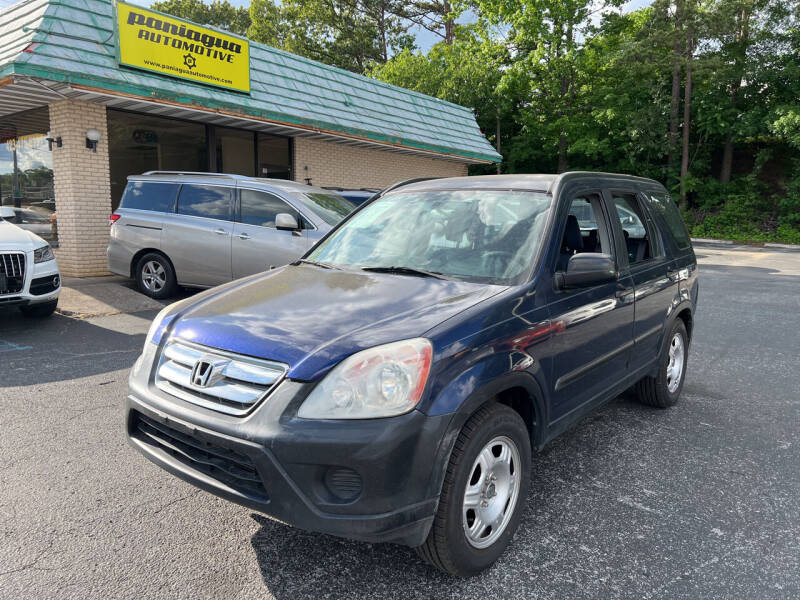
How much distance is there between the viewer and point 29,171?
39.7ft

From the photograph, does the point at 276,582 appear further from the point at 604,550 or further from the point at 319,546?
the point at 604,550

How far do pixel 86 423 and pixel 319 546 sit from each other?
Result: 7.51 ft

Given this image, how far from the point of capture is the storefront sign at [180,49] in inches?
406

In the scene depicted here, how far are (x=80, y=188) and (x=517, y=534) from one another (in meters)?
10.3

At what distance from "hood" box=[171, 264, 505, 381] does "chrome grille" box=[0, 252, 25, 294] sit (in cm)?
479

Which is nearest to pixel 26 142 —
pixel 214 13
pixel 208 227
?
pixel 208 227

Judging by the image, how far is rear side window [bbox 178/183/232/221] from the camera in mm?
8625

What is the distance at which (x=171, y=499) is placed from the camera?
3.09m

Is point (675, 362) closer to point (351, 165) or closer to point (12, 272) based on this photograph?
point (12, 272)

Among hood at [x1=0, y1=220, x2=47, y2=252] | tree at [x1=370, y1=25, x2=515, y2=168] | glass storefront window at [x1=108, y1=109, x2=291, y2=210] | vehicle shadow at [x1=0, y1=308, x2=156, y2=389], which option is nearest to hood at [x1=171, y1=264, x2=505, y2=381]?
vehicle shadow at [x1=0, y1=308, x2=156, y2=389]

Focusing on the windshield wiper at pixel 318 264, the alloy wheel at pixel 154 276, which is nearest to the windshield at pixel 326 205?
the alloy wheel at pixel 154 276

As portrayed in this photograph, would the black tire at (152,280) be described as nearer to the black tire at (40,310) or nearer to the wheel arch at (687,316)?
the black tire at (40,310)

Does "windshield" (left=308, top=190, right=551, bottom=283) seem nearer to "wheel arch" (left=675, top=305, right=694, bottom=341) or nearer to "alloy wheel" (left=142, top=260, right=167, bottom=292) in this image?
"wheel arch" (left=675, top=305, right=694, bottom=341)

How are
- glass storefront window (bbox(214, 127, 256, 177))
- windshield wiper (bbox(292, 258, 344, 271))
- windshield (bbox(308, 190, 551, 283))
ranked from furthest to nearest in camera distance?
glass storefront window (bbox(214, 127, 256, 177)) < windshield wiper (bbox(292, 258, 344, 271)) < windshield (bbox(308, 190, 551, 283))
